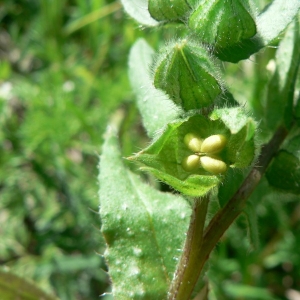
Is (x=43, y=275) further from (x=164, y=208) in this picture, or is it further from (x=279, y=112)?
(x=279, y=112)

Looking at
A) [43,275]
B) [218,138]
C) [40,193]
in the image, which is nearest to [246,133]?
[218,138]

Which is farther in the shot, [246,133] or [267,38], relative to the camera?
[267,38]

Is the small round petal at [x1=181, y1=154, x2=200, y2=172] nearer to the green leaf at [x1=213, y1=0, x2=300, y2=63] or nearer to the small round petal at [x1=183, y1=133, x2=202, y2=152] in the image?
the small round petal at [x1=183, y1=133, x2=202, y2=152]

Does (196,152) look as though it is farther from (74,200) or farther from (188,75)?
(74,200)

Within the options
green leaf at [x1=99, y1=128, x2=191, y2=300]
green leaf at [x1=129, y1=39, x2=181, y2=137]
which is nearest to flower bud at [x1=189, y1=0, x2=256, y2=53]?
green leaf at [x1=129, y1=39, x2=181, y2=137]

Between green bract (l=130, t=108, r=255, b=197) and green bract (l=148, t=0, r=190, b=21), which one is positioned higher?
green bract (l=148, t=0, r=190, b=21)

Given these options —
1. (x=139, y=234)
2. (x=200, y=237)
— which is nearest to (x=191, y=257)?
(x=200, y=237)
